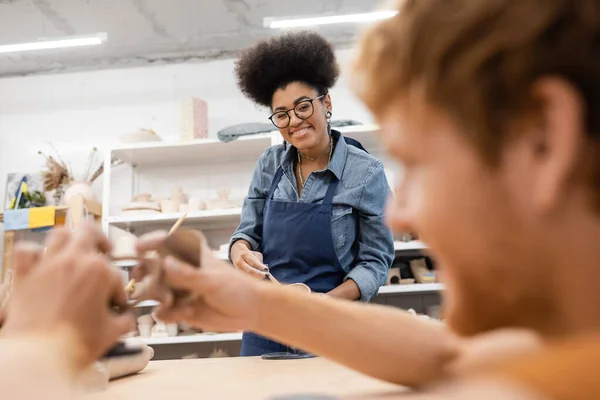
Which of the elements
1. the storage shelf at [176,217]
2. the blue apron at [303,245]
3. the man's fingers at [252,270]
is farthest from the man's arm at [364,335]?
the storage shelf at [176,217]

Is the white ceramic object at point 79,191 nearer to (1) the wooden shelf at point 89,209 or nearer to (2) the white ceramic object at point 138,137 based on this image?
(1) the wooden shelf at point 89,209

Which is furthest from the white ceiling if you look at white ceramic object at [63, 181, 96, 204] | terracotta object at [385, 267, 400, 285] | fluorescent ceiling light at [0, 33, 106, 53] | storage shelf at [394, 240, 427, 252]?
terracotta object at [385, 267, 400, 285]

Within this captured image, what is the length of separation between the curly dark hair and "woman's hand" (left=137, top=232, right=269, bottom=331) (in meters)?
1.33

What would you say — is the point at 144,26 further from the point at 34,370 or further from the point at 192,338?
the point at 34,370

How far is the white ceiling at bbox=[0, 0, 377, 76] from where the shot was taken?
11.7ft

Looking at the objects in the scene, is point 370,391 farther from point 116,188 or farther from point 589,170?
point 116,188

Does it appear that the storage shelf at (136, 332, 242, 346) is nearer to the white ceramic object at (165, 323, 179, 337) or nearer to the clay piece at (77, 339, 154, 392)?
the white ceramic object at (165, 323, 179, 337)

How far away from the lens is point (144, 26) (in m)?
3.82

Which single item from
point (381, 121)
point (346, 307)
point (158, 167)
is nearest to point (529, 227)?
point (381, 121)

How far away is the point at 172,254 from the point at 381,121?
1.11 feet

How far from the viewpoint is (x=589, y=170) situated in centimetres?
35

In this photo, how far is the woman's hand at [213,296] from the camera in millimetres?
686

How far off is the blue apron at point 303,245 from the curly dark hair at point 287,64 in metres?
0.41

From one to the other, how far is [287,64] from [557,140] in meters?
1.68
